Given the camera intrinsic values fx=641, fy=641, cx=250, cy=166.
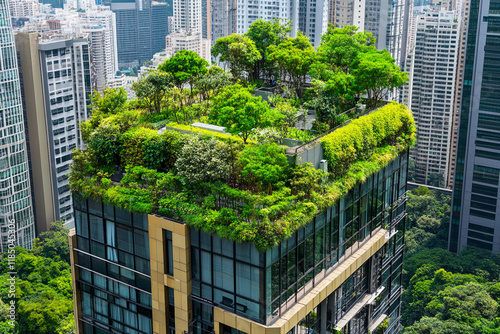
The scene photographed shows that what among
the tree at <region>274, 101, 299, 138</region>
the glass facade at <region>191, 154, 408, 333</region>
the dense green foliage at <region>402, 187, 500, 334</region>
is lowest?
the dense green foliage at <region>402, 187, 500, 334</region>

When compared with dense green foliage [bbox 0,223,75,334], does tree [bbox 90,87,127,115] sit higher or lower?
higher

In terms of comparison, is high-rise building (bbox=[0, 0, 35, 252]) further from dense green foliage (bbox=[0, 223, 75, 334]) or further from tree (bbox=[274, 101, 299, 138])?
tree (bbox=[274, 101, 299, 138])

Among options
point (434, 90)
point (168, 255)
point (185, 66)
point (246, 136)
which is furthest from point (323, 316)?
point (434, 90)

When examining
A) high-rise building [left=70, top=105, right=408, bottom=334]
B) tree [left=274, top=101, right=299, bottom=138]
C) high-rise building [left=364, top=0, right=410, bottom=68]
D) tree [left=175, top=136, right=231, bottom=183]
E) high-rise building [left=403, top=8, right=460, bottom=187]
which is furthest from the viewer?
high-rise building [left=364, top=0, right=410, bottom=68]

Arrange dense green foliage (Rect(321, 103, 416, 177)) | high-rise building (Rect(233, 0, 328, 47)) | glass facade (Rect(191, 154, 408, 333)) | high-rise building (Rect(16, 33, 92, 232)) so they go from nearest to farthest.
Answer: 1. glass facade (Rect(191, 154, 408, 333))
2. dense green foliage (Rect(321, 103, 416, 177))
3. high-rise building (Rect(16, 33, 92, 232))
4. high-rise building (Rect(233, 0, 328, 47))

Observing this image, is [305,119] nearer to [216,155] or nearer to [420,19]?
[216,155]

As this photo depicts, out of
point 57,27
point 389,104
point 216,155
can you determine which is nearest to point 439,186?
point 57,27

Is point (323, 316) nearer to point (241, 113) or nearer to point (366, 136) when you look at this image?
point (366, 136)

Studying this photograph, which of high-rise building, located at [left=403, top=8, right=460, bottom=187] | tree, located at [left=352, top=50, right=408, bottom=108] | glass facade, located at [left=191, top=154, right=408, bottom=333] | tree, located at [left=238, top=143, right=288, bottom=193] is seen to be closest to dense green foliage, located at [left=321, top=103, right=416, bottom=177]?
tree, located at [left=352, top=50, right=408, bottom=108]
